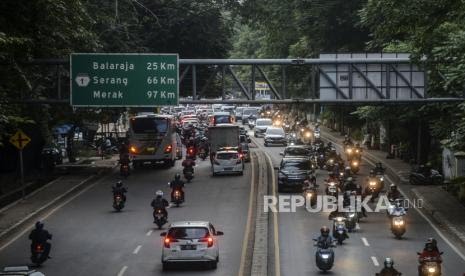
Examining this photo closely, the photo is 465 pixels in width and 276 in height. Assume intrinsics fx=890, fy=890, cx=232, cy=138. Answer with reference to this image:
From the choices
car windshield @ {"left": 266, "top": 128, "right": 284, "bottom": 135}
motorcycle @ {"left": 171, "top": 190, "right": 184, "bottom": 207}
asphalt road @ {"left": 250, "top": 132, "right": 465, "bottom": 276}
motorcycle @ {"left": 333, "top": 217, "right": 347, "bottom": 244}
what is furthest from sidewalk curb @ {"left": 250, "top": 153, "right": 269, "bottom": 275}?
car windshield @ {"left": 266, "top": 128, "right": 284, "bottom": 135}

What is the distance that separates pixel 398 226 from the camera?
29.8m

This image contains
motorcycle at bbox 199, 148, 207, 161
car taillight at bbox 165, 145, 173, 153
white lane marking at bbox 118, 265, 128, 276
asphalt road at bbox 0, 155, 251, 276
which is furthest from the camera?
motorcycle at bbox 199, 148, 207, 161

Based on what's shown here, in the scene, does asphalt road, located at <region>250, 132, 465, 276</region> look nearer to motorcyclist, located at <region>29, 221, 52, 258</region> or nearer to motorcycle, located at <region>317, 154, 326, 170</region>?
motorcyclist, located at <region>29, 221, 52, 258</region>

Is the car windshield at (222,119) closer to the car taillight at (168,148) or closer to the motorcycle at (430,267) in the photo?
the car taillight at (168,148)

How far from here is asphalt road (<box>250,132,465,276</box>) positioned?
81.4 ft

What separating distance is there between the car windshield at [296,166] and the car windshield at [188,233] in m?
19.3

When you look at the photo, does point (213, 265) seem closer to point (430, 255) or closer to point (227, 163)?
point (430, 255)

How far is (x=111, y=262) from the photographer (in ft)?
85.1

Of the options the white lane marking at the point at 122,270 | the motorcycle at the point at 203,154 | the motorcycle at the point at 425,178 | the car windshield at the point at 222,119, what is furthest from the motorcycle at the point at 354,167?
the car windshield at the point at 222,119

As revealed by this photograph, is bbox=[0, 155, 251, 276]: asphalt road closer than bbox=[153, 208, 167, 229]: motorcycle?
Yes

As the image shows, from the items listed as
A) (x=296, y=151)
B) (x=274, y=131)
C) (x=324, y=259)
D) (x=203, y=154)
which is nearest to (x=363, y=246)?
(x=324, y=259)

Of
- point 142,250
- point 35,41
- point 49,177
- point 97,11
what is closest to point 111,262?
point 142,250

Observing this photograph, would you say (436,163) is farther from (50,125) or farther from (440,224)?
(50,125)

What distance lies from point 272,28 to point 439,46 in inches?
1560
